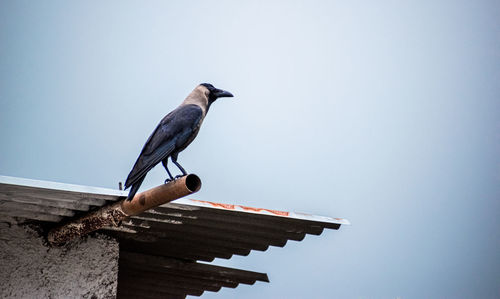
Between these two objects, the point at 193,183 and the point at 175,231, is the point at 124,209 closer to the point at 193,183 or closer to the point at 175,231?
the point at 193,183

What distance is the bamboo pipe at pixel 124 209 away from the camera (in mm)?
3330

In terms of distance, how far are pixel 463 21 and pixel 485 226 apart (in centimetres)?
13531

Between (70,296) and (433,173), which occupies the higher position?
(70,296)

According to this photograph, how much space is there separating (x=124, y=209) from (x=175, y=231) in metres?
0.98

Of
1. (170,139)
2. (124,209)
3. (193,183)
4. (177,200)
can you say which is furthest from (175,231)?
(193,183)

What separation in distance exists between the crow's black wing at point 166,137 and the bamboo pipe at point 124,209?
19cm

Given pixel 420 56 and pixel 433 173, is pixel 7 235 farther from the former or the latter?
pixel 420 56

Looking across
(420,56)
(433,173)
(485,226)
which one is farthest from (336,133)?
(420,56)

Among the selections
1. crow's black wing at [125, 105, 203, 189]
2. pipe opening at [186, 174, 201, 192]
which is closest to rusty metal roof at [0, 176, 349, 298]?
crow's black wing at [125, 105, 203, 189]

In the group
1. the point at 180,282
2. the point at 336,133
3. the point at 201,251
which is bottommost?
the point at 336,133

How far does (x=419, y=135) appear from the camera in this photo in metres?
67.5

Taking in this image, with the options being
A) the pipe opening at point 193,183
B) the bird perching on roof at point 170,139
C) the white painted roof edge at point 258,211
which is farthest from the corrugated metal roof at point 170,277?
the pipe opening at point 193,183

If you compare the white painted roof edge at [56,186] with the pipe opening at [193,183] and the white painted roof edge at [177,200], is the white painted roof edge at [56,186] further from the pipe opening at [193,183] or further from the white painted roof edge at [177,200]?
the pipe opening at [193,183]

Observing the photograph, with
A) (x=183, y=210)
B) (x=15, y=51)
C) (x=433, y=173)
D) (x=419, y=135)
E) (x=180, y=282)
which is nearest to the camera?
(x=183, y=210)
